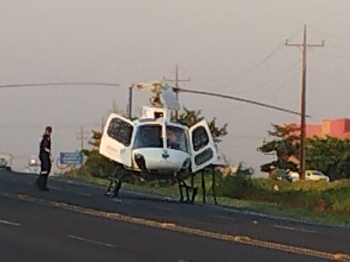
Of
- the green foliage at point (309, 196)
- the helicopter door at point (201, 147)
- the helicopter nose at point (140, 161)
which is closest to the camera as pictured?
the helicopter nose at point (140, 161)

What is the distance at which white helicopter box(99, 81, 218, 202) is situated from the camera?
118ft

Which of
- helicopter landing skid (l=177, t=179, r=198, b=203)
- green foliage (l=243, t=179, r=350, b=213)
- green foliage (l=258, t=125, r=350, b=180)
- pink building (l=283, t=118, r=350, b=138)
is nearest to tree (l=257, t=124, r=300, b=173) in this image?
green foliage (l=258, t=125, r=350, b=180)

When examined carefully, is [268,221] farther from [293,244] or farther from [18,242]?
[18,242]

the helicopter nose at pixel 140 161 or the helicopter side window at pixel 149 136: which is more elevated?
the helicopter side window at pixel 149 136

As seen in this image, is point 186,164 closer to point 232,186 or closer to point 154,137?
point 154,137

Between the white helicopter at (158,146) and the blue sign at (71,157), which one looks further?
the blue sign at (71,157)

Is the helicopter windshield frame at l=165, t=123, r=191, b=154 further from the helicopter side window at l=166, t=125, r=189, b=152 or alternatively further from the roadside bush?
the roadside bush

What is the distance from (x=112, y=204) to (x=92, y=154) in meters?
49.2

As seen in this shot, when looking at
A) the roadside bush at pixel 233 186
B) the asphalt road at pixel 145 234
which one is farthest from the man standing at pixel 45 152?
the roadside bush at pixel 233 186

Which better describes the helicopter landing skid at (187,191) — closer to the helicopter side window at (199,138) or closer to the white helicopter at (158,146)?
the white helicopter at (158,146)

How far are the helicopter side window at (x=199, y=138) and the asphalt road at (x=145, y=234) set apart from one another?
473 cm

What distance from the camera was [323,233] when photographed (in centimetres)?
2681

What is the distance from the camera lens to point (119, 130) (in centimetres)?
3681

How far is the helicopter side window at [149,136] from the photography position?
36281 millimetres
